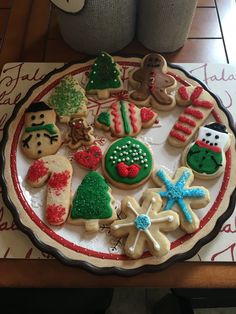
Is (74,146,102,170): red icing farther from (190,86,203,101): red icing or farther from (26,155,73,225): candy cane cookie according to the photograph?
(190,86,203,101): red icing

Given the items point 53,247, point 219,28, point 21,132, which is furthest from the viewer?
point 219,28

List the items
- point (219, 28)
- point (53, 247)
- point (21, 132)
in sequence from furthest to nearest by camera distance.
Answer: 1. point (219, 28)
2. point (21, 132)
3. point (53, 247)

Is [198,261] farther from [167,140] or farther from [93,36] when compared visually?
[93,36]

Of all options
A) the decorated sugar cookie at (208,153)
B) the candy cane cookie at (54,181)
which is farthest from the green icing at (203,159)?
the candy cane cookie at (54,181)

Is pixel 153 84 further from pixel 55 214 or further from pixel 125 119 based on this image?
pixel 55 214

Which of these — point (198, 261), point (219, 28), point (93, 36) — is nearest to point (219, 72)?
point (219, 28)

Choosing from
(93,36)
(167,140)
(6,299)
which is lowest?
(6,299)

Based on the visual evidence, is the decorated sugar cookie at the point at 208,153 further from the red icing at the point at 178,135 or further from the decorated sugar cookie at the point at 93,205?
the decorated sugar cookie at the point at 93,205
